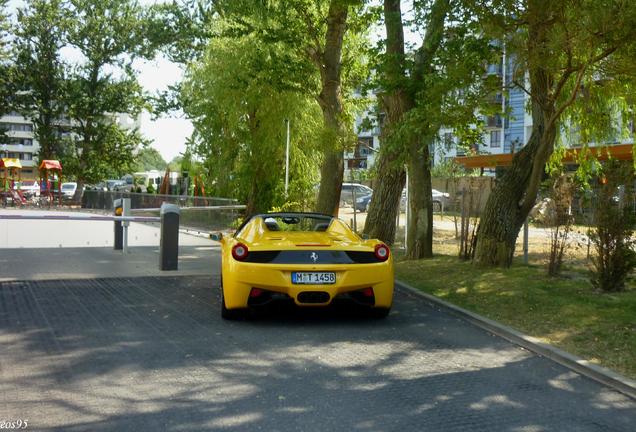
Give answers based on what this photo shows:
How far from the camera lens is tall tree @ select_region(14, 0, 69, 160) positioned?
52.7 metres

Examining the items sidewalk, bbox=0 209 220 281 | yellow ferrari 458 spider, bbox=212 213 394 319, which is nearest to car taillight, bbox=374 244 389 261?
yellow ferrari 458 spider, bbox=212 213 394 319

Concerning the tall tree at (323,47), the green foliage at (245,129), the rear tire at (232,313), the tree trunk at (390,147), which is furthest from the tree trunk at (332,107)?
the rear tire at (232,313)

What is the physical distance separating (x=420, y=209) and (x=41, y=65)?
44.7 m

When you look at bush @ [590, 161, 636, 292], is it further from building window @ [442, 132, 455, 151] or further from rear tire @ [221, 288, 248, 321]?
rear tire @ [221, 288, 248, 321]

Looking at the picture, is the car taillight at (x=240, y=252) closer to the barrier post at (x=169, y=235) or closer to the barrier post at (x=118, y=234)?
the barrier post at (x=169, y=235)

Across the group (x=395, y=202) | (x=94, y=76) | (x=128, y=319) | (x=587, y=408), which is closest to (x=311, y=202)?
(x=395, y=202)

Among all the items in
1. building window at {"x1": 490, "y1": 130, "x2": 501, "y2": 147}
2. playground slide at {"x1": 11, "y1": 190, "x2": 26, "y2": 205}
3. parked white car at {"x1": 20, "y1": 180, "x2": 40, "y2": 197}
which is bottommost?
playground slide at {"x1": 11, "y1": 190, "x2": 26, "y2": 205}

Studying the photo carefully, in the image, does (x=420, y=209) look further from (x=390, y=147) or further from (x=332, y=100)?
(x=332, y=100)

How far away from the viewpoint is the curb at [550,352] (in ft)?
20.0

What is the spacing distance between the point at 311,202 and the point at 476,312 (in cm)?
1576

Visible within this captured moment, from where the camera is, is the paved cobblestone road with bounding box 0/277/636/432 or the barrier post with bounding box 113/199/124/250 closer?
the paved cobblestone road with bounding box 0/277/636/432

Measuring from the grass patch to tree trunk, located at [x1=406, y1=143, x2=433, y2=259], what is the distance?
1.06 meters

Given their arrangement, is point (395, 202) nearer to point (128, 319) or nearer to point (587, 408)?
point (128, 319)

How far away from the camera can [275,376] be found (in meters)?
6.04
